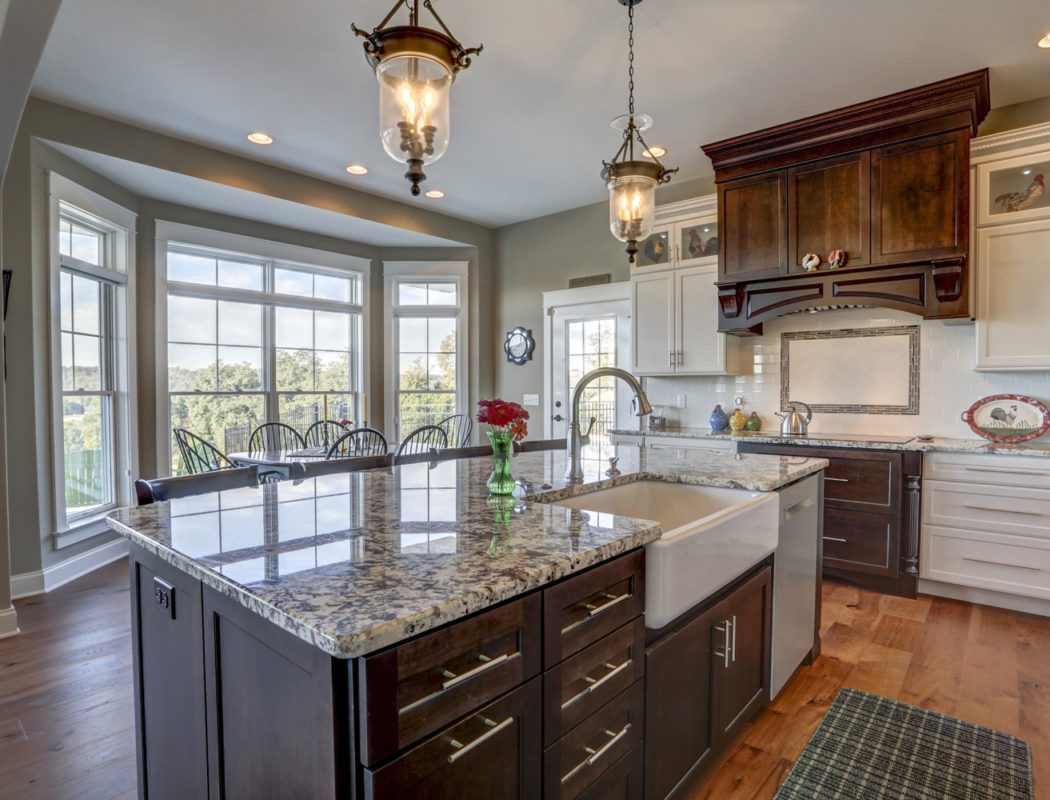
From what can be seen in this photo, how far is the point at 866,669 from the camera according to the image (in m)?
2.50

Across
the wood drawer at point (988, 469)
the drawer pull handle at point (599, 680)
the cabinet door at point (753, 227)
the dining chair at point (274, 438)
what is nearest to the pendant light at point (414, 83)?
the drawer pull handle at point (599, 680)

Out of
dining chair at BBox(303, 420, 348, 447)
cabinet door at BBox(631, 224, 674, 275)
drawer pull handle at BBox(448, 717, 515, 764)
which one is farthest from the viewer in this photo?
dining chair at BBox(303, 420, 348, 447)

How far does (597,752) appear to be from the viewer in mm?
1188

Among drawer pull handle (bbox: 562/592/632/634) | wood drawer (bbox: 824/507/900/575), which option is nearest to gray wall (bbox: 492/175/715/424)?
wood drawer (bbox: 824/507/900/575)

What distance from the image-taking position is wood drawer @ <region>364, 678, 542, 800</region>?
81 centimetres

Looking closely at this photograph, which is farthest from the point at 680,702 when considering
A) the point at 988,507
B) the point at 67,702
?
the point at 988,507

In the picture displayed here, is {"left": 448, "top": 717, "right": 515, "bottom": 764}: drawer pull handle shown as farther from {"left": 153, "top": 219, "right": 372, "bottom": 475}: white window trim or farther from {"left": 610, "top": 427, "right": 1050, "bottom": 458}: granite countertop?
{"left": 153, "top": 219, "right": 372, "bottom": 475}: white window trim

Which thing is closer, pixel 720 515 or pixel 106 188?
pixel 720 515

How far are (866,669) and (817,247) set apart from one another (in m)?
2.56

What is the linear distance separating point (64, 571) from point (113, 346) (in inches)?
65.2

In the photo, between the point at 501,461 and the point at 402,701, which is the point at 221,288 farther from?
the point at 402,701

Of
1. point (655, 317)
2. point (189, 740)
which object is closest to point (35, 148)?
point (189, 740)

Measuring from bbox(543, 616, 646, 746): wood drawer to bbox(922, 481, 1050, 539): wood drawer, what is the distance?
2872 mm

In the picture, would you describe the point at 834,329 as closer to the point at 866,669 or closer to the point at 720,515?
the point at 866,669
